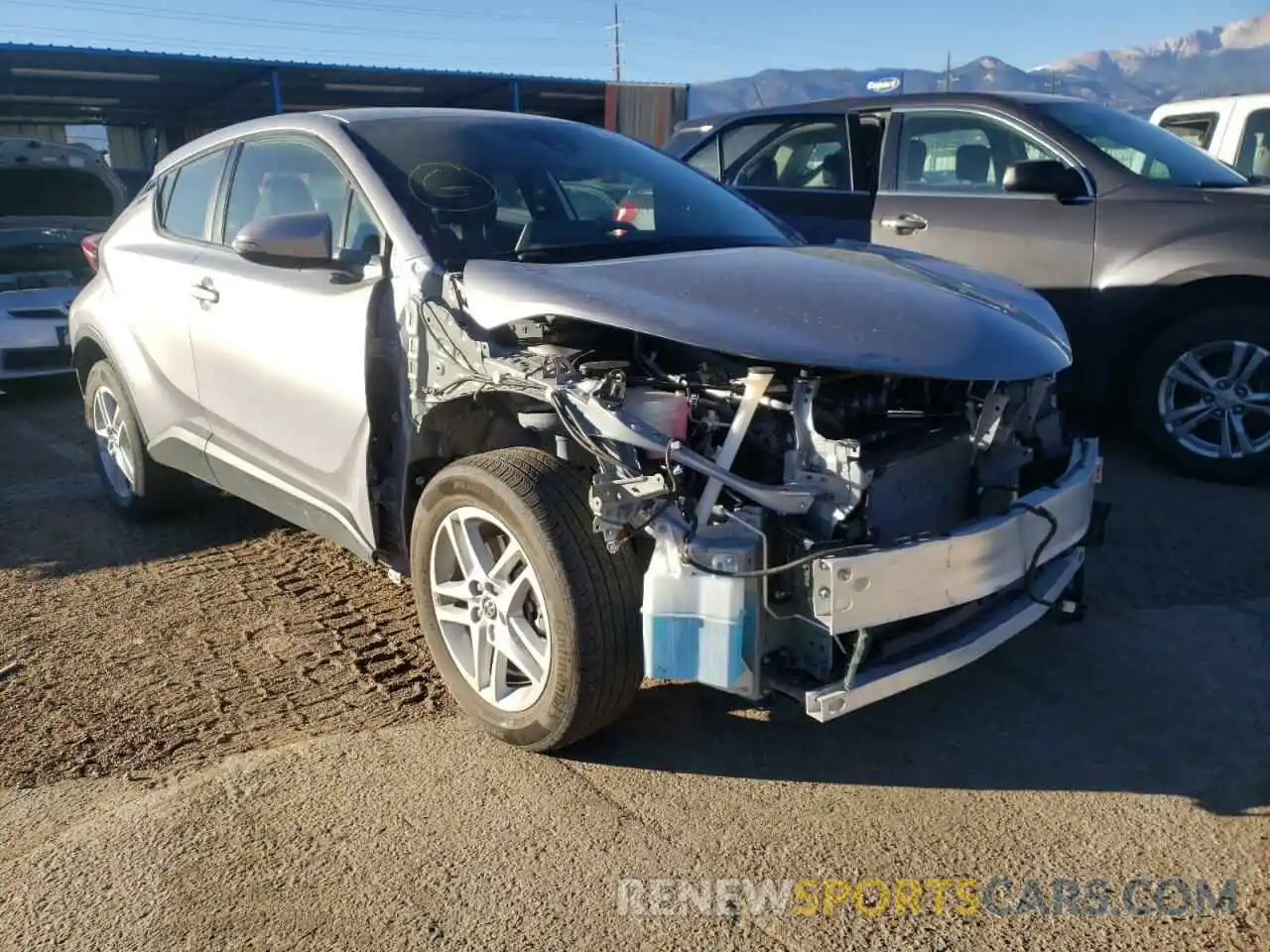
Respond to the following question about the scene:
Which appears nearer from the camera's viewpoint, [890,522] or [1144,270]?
[890,522]

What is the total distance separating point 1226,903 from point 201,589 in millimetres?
3569

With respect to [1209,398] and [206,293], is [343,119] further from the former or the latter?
[1209,398]

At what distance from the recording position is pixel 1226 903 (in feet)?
7.60

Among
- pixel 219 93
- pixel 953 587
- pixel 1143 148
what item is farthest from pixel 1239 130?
pixel 219 93

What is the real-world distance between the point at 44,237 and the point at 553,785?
7639 millimetres

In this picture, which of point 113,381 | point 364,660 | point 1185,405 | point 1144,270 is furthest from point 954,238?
point 113,381

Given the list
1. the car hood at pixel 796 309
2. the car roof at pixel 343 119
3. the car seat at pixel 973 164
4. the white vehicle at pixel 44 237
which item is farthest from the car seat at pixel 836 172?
the white vehicle at pixel 44 237

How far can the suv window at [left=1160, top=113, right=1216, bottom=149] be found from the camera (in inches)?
331

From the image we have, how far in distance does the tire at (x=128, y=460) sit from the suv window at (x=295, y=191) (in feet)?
3.81

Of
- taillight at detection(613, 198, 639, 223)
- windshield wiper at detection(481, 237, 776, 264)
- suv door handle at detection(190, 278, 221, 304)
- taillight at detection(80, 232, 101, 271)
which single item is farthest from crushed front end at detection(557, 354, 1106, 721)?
taillight at detection(80, 232, 101, 271)

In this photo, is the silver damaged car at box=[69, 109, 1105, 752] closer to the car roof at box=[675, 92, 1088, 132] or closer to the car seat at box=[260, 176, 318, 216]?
the car seat at box=[260, 176, 318, 216]

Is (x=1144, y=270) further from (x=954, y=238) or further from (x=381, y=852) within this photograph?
(x=381, y=852)

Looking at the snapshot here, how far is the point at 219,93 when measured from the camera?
20.1 meters

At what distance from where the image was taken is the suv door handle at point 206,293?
3900 millimetres
